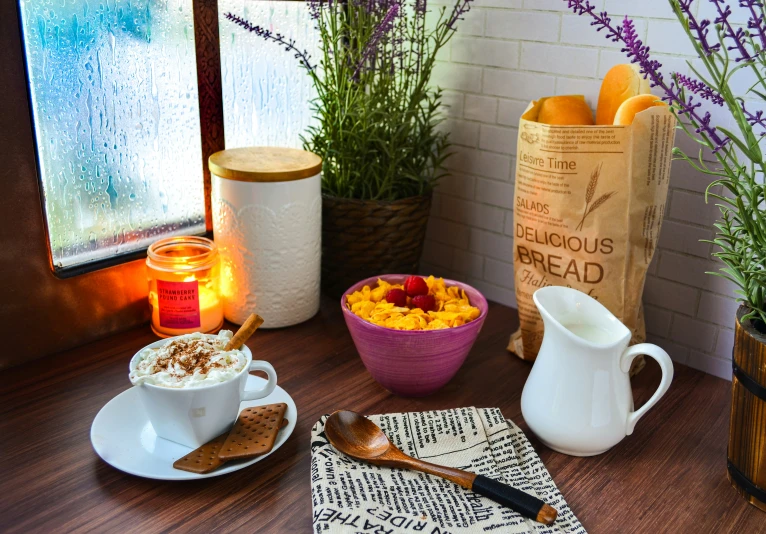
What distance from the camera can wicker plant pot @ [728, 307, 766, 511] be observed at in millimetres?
731

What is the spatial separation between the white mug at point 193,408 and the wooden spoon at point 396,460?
116mm

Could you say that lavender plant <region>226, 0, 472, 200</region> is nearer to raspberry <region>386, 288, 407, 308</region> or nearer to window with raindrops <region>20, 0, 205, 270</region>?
window with raindrops <region>20, 0, 205, 270</region>

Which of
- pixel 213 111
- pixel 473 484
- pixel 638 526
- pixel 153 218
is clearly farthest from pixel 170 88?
pixel 638 526

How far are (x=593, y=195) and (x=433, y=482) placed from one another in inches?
17.1

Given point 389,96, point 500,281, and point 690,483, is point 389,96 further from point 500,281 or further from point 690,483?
point 690,483

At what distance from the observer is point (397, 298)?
99cm

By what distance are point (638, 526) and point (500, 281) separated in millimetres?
630

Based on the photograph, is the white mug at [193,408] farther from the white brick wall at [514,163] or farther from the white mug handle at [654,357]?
the white brick wall at [514,163]

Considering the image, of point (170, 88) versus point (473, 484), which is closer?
point (473, 484)

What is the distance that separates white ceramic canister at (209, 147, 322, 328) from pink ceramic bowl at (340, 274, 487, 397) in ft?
0.62

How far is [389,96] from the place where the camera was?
1.17 meters

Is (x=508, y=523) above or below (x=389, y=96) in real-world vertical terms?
below

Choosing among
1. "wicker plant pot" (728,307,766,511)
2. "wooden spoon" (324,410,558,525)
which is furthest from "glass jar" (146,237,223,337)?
"wicker plant pot" (728,307,766,511)

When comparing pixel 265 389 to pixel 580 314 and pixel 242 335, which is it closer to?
pixel 242 335
